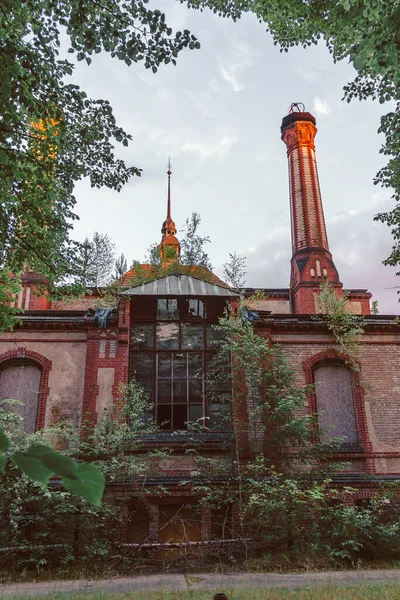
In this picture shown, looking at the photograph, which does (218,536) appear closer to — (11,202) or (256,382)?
(256,382)

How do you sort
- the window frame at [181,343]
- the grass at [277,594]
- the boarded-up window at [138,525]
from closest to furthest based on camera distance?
1. the grass at [277,594]
2. the boarded-up window at [138,525]
3. the window frame at [181,343]

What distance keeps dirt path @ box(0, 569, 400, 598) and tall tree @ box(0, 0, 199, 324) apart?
5.48 metres

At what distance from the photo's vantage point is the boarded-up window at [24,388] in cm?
1281

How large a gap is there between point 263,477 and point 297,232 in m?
15.8

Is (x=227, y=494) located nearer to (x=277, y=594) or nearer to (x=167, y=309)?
(x=277, y=594)

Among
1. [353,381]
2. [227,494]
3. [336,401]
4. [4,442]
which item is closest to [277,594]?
[227,494]

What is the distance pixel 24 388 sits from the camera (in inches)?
514

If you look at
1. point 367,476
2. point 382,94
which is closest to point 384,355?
point 367,476

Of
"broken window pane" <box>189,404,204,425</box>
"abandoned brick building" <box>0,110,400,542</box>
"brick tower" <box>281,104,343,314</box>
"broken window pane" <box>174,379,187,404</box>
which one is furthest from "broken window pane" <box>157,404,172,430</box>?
"brick tower" <box>281,104,343,314</box>

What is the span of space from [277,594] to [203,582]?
193 cm

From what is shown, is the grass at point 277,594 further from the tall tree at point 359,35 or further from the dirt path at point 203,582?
the tall tree at point 359,35

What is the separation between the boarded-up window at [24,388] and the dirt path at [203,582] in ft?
16.9

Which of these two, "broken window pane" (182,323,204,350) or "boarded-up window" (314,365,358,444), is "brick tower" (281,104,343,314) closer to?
"boarded-up window" (314,365,358,444)

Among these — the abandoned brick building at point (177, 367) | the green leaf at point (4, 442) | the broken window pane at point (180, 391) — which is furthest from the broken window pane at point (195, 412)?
the green leaf at point (4, 442)
